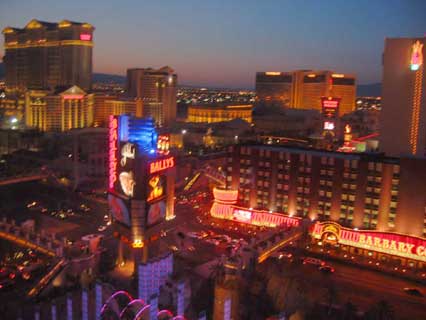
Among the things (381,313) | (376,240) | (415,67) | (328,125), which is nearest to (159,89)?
(328,125)

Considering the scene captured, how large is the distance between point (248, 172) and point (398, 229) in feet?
23.9

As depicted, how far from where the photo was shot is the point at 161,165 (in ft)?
56.2

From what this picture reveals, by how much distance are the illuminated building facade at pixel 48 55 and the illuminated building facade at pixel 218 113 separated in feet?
47.1

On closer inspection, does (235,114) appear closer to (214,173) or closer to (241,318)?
(214,173)

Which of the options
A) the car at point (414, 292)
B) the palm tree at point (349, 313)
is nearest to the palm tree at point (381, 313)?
the palm tree at point (349, 313)

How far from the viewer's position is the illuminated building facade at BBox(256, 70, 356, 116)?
64812 mm

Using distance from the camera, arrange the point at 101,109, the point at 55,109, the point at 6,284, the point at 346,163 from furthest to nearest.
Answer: the point at 101,109 < the point at 55,109 < the point at 346,163 < the point at 6,284

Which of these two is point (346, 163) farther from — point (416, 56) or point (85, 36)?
point (85, 36)

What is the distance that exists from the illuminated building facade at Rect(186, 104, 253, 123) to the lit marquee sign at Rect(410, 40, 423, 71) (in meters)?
37.6

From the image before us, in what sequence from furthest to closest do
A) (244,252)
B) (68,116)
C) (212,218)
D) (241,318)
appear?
(68,116) < (212,218) < (244,252) < (241,318)

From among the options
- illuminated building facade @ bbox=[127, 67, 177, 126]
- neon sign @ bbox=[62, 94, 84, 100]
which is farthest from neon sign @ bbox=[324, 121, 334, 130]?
neon sign @ bbox=[62, 94, 84, 100]

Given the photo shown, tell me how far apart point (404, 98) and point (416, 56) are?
189 centimetres

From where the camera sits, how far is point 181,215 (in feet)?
77.7

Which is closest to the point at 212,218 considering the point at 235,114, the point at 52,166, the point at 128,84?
the point at 52,166
